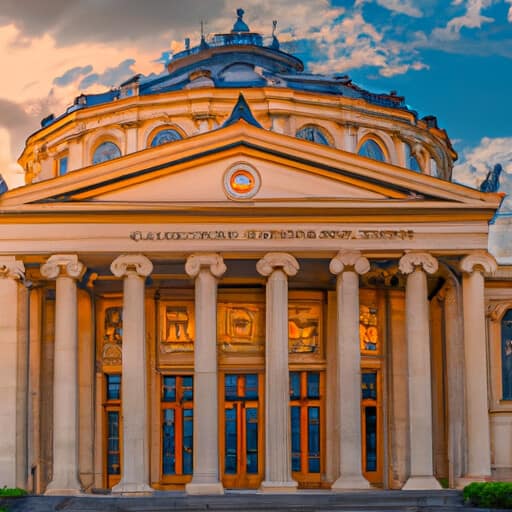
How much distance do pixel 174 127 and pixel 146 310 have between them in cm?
924

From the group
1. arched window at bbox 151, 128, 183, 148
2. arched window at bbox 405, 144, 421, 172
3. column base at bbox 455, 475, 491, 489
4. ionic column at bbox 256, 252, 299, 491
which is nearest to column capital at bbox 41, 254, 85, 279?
ionic column at bbox 256, 252, 299, 491

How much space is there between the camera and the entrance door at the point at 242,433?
5300cm

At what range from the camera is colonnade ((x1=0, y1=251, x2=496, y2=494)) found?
47656 mm

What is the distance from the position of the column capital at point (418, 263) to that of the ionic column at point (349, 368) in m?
1.19

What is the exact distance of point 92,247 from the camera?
48906 millimetres

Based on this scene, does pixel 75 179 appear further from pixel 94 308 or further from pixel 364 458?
pixel 364 458

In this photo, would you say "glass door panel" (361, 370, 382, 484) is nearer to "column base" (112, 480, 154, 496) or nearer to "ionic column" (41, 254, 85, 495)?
"column base" (112, 480, 154, 496)

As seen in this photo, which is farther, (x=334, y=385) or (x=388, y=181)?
(x=334, y=385)

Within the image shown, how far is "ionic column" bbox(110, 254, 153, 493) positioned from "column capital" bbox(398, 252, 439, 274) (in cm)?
821

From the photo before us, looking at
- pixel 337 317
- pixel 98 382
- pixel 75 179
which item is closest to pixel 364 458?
pixel 337 317

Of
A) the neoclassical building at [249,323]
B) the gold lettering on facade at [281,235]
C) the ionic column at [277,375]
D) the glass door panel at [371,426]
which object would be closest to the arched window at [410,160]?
the neoclassical building at [249,323]

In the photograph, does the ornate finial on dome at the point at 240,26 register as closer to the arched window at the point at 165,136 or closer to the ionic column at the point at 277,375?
the arched window at the point at 165,136

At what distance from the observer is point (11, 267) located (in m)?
49.1

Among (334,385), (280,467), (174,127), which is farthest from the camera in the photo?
(174,127)
